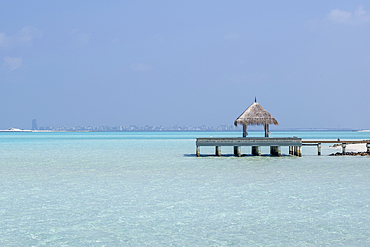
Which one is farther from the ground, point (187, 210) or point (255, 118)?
point (255, 118)

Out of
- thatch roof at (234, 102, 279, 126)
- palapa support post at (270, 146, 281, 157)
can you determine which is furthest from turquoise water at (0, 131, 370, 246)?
palapa support post at (270, 146, 281, 157)

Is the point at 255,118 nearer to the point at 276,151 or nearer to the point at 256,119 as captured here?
the point at 256,119

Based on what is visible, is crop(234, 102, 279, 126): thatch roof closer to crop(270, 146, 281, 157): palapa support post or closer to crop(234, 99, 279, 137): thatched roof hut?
crop(234, 99, 279, 137): thatched roof hut

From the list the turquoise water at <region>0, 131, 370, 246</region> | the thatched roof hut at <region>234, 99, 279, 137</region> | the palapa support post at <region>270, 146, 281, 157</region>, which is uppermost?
the thatched roof hut at <region>234, 99, 279, 137</region>

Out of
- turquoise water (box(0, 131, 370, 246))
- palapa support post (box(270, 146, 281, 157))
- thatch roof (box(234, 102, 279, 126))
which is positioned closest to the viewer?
turquoise water (box(0, 131, 370, 246))

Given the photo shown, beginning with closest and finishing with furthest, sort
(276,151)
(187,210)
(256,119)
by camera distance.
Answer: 1. (187,210)
2. (256,119)
3. (276,151)

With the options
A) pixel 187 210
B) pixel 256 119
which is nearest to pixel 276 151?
pixel 256 119

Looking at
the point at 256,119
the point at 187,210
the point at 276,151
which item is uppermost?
the point at 256,119

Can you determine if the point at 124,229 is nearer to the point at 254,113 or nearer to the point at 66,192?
the point at 66,192

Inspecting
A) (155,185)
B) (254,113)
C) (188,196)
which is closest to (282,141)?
(254,113)

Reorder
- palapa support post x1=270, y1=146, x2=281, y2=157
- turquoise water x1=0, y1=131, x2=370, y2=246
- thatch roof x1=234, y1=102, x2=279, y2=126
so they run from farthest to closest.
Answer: palapa support post x1=270, y1=146, x2=281, y2=157, thatch roof x1=234, y1=102, x2=279, y2=126, turquoise water x1=0, y1=131, x2=370, y2=246

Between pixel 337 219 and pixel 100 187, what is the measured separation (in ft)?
35.4

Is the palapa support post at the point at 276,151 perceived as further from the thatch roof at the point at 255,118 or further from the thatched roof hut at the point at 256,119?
the thatch roof at the point at 255,118

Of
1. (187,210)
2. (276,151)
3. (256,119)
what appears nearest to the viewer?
(187,210)
